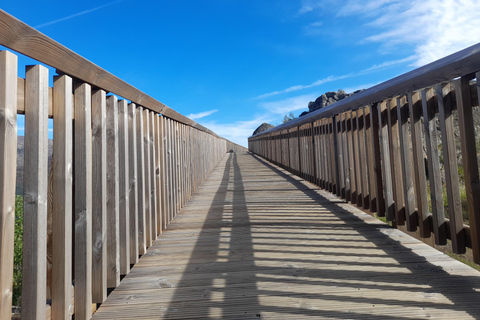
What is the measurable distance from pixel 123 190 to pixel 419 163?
2.36 meters

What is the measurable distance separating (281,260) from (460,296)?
109 centimetres

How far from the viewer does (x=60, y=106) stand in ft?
4.39

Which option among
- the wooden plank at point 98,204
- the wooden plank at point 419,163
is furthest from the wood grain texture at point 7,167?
the wooden plank at point 419,163

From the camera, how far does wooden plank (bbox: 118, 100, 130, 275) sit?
78.5 inches

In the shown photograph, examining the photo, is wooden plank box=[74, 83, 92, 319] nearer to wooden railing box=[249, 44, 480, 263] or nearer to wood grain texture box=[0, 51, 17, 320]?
wood grain texture box=[0, 51, 17, 320]

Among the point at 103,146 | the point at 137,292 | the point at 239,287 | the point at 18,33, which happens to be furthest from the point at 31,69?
the point at 239,287

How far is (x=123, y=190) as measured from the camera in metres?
2.03

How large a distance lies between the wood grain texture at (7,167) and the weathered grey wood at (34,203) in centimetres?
7

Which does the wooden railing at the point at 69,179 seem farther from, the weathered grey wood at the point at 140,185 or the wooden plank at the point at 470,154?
the wooden plank at the point at 470,154

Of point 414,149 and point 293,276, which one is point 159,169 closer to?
point 293,276

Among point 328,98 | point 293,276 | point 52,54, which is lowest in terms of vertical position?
point 293,276

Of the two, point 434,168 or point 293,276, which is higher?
point 434,168

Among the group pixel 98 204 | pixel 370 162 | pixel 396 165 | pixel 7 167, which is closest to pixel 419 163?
pixel 396 165

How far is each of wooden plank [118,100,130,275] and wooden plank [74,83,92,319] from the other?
1.53 ft
